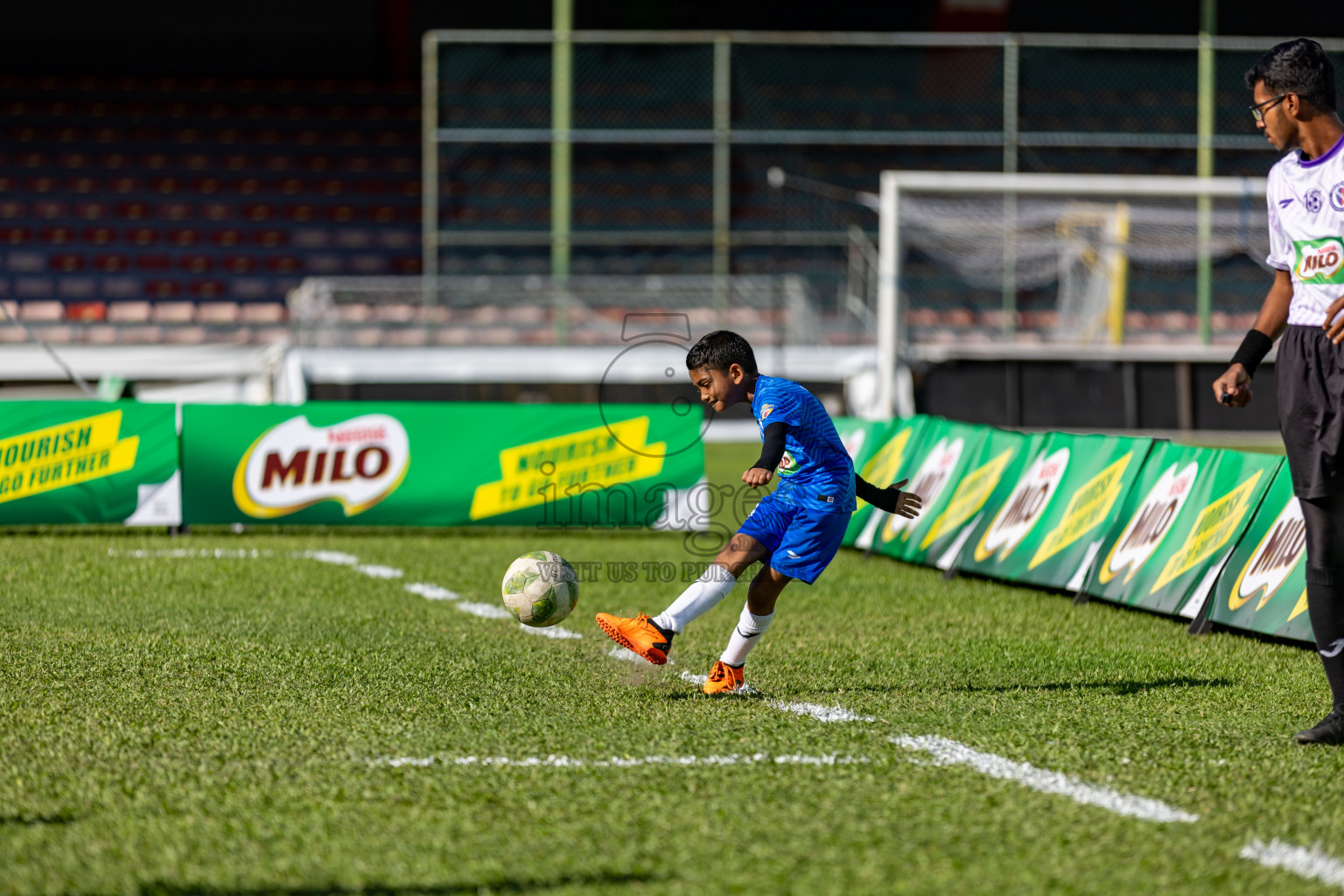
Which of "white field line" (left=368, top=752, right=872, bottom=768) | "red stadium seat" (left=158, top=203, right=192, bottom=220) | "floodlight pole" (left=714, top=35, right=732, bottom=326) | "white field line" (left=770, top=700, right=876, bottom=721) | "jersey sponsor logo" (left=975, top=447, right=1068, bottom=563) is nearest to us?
"white field line" (left=368, top=752, right=872, bottom=768)

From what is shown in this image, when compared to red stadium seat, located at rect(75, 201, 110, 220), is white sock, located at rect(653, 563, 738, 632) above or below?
below

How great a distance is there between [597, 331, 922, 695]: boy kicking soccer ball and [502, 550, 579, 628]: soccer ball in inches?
25.6

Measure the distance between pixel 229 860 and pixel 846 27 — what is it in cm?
2918

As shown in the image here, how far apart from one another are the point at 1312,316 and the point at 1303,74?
81cm

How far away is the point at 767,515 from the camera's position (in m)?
6.00

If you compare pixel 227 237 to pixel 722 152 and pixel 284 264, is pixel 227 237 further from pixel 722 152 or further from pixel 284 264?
pixel 722 152

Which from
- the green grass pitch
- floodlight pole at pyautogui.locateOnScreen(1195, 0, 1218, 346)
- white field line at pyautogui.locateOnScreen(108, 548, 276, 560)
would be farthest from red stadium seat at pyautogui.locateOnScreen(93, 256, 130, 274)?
the green grass pitch

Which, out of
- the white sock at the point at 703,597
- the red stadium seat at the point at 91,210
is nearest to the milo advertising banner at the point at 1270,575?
the white sock at the point at 703,597

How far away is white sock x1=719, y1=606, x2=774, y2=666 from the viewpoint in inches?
234

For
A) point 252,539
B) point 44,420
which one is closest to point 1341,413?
point 252,539

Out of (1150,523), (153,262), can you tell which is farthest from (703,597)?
(153,262)

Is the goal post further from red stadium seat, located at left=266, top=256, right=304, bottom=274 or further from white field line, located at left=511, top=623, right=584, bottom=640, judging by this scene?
white field line, located at left=511, top=623, right=584, bottom=640

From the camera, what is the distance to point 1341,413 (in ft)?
15.7

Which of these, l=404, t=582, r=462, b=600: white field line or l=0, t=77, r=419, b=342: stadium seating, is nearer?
l=404, t=582, r=462, b=600: white field line
